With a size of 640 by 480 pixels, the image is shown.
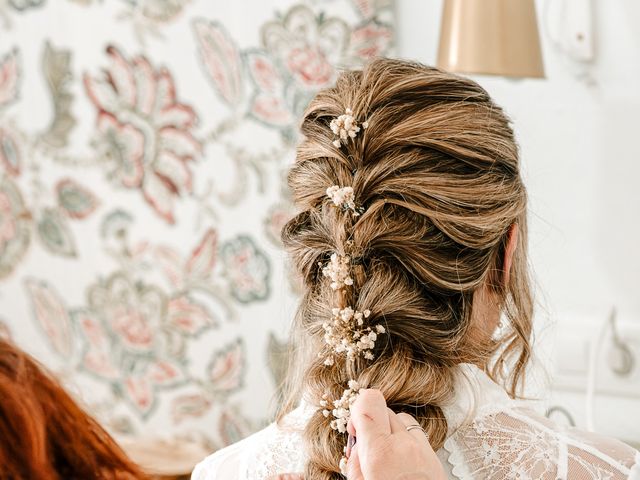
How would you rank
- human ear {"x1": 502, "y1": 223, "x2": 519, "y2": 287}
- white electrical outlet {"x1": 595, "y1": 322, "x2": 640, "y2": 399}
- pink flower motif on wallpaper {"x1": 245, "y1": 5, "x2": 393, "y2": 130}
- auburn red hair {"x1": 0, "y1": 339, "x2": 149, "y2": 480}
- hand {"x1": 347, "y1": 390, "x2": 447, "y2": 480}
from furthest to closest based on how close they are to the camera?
pink flower motif on wallpaper {"x1": 245, "y1": 5, "x2": 393, "y2": 130}
white electrical outlet {"x1": 595, "y1": 322, "x2": 640, "y2": 399}
human ear {"x1": 502, "y1": 223, "x2": 519, "y2": 287}
hand {"x1": 347, "y1": 390, "x2": 447, "y2": 480}
auburn red hair {"x1": 0, "y1": 339, "x2": 149, "y2": 480}

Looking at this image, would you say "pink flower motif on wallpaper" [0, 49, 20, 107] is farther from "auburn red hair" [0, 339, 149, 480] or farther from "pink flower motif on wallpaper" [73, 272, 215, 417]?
"auburn red hair" [0, 339, 149, 480]

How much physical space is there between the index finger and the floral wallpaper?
46.5 inches

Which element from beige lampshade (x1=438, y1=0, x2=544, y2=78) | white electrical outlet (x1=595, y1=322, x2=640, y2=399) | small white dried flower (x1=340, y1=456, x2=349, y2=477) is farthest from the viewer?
white electrical outlet (x1=595, y1=322, x2=640, y2=399)

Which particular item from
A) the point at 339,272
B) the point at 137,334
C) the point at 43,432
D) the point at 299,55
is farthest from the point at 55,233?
the point at 43,432

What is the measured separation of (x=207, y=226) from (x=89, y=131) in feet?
1.17

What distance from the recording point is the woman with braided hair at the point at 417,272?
3.04 ft

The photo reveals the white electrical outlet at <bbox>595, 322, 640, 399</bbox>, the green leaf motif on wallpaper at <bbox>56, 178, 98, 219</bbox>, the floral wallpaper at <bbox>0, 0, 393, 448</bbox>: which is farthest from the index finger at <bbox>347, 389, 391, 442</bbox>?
the green leaf motif on wallpaper at <bbox>56, 178, 98, 219</bbox>

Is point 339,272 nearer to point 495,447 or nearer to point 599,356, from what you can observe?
point 495,447

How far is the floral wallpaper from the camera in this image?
6.48 ft

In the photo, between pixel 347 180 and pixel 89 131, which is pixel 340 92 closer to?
pixel 347 180

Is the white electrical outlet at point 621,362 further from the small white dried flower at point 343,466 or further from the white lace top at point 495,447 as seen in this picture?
the small white dried flower at point 343,466

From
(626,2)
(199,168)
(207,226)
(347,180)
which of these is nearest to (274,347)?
(207,226)

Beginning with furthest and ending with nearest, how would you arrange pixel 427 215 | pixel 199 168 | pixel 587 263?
pixel 199 168, pixel 587 263, pixel 427 215

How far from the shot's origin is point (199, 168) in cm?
205
